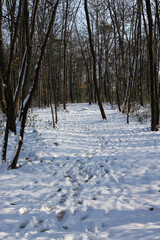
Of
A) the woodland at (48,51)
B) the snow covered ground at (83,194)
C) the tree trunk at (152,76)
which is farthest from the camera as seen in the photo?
the tree trunk at (152,76)

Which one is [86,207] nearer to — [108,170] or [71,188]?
[71,188]

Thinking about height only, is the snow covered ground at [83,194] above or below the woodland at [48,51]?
below

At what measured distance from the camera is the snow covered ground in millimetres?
2174

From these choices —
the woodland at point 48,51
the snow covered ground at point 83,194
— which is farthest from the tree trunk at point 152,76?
the snow covered ground at point 83,194

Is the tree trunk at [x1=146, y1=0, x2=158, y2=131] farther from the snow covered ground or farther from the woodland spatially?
the snow covered ground

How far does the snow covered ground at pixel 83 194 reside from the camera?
2.17 metres

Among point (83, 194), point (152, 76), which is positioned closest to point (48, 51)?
point (152, 76)

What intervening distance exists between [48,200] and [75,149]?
2696mm

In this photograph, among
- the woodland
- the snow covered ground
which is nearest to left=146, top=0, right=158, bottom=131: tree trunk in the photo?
the woodland

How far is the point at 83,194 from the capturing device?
304 cm

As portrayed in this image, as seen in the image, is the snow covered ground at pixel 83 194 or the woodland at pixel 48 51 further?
the woodland at pixel 48 51

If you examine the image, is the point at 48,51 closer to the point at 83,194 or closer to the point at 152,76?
the point at 152,76

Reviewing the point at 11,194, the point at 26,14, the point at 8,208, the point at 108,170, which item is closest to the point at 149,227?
the point at 108,170

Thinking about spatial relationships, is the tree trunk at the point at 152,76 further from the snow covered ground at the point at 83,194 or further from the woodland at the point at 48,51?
the snow covered ground at the point at 83,194
